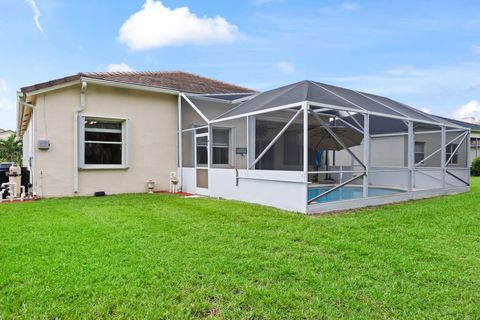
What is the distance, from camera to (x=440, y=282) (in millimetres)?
3688

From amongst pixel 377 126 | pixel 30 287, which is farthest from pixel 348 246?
pixel 377 126

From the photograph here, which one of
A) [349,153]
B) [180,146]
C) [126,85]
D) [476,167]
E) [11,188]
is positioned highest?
[126,85]

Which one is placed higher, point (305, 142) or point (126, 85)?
Answer: point (126, 85)

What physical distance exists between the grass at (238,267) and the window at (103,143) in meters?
4.05

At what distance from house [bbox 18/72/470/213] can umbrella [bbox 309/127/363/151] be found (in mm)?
58

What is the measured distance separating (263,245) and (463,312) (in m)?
2.66

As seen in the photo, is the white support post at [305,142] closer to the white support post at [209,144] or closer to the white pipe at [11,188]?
the white support post at [209,144]

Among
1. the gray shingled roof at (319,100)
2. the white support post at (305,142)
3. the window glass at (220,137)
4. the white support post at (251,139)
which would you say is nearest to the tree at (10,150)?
the window glass at (220,137)

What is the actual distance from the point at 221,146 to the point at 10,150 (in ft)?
96.5

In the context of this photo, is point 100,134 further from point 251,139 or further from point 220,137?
point 251,139

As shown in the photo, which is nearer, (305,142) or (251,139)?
(305,142)

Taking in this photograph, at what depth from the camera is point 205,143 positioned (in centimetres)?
1178

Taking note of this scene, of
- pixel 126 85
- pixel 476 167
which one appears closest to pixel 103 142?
pixel 126 85

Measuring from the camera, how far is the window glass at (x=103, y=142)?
11141 mm
